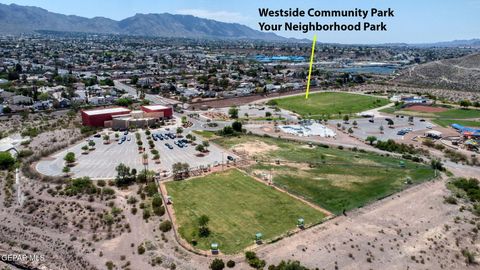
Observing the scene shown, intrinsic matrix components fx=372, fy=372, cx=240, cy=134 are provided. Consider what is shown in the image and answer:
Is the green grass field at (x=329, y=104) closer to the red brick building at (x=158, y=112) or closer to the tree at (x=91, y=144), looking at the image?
the red brick building at (x=158, y=112)

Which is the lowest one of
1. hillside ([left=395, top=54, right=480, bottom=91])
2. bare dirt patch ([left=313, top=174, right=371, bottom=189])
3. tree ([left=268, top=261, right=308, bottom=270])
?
tree ([left=268, top=261, right=308, bottom=270])

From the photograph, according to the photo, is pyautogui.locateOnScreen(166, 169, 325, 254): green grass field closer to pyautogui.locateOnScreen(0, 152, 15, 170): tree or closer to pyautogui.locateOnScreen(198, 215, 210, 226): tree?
pyautogui.locateOnScreen(198, 215, 210, 226): tree

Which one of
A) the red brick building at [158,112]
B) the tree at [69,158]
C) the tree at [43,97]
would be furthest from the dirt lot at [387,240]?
the tree at [43,97]

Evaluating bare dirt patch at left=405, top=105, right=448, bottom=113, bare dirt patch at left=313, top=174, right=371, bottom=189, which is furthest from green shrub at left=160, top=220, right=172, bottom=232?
bare dirt patch at left=405, top=105, right=448, bottom=113

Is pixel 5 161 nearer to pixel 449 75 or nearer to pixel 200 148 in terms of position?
pixel 200 148

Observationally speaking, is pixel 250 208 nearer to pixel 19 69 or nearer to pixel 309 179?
pixel 309 179
